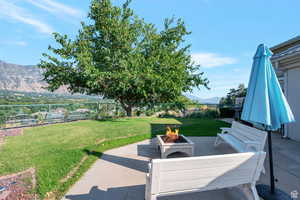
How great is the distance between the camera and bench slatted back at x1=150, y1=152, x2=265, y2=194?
153 centimetres

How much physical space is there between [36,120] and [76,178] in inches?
279

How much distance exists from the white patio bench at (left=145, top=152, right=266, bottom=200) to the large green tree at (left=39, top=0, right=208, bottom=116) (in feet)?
23.3

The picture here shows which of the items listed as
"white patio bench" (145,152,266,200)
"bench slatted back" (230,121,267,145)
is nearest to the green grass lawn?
"white patio bench" (145,152,266,200)

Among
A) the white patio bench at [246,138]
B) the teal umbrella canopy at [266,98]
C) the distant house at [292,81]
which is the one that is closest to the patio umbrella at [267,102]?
the teal umbrella canopy at [266,98]

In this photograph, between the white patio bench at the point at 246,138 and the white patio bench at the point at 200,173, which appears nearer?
the white patio bench at the point at 200,173

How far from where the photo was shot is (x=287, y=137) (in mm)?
5305

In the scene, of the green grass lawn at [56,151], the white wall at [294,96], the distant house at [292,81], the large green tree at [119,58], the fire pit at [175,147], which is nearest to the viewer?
the green grass lawn at [56,151]

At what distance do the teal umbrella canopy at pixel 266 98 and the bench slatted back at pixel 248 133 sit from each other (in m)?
1.03

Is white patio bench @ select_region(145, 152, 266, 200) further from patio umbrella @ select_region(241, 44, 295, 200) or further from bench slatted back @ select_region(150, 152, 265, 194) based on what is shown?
patio umbrella @ select_region(241, 44, 295, 200)

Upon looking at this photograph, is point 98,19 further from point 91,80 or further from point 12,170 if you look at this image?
point 12,170

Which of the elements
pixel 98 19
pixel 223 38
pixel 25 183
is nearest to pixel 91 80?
pixel 98 19

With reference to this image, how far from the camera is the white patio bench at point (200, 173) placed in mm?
1531

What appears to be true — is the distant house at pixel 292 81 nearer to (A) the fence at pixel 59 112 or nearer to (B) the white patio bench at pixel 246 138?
(B) the white patio bench at pixel 246 138

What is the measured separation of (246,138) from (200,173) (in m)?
2.50
